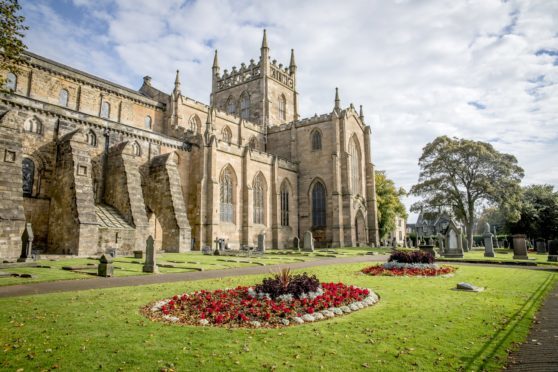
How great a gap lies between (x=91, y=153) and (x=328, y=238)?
26.3 metres

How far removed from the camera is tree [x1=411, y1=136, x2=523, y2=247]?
3756 centimetres

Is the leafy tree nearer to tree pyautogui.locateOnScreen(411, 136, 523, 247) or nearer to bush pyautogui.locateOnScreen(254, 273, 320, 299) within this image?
tree pyautogui.locateOnScreen(411, 136, 523, 247)

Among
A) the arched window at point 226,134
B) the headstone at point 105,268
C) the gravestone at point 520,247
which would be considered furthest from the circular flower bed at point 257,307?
the arched window at point 226,134

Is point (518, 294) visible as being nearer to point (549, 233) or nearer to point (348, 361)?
point (348, 361)

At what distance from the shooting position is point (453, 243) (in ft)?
85.9

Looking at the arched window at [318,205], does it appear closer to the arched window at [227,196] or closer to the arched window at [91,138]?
the arched window at [227,196]

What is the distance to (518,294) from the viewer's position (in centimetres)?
1039

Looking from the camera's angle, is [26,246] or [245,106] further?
[245,106]

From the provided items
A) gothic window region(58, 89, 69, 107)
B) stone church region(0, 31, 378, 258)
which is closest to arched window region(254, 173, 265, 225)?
stone church region(0, 31, 378, 258)

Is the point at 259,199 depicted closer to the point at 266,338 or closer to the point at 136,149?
the point at 136,149

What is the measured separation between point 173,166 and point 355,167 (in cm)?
2520

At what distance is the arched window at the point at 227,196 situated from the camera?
33.8 m

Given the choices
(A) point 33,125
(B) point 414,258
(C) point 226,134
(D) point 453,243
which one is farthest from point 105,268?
(C) point 226,134

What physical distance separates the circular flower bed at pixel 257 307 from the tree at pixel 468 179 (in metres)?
34.5
